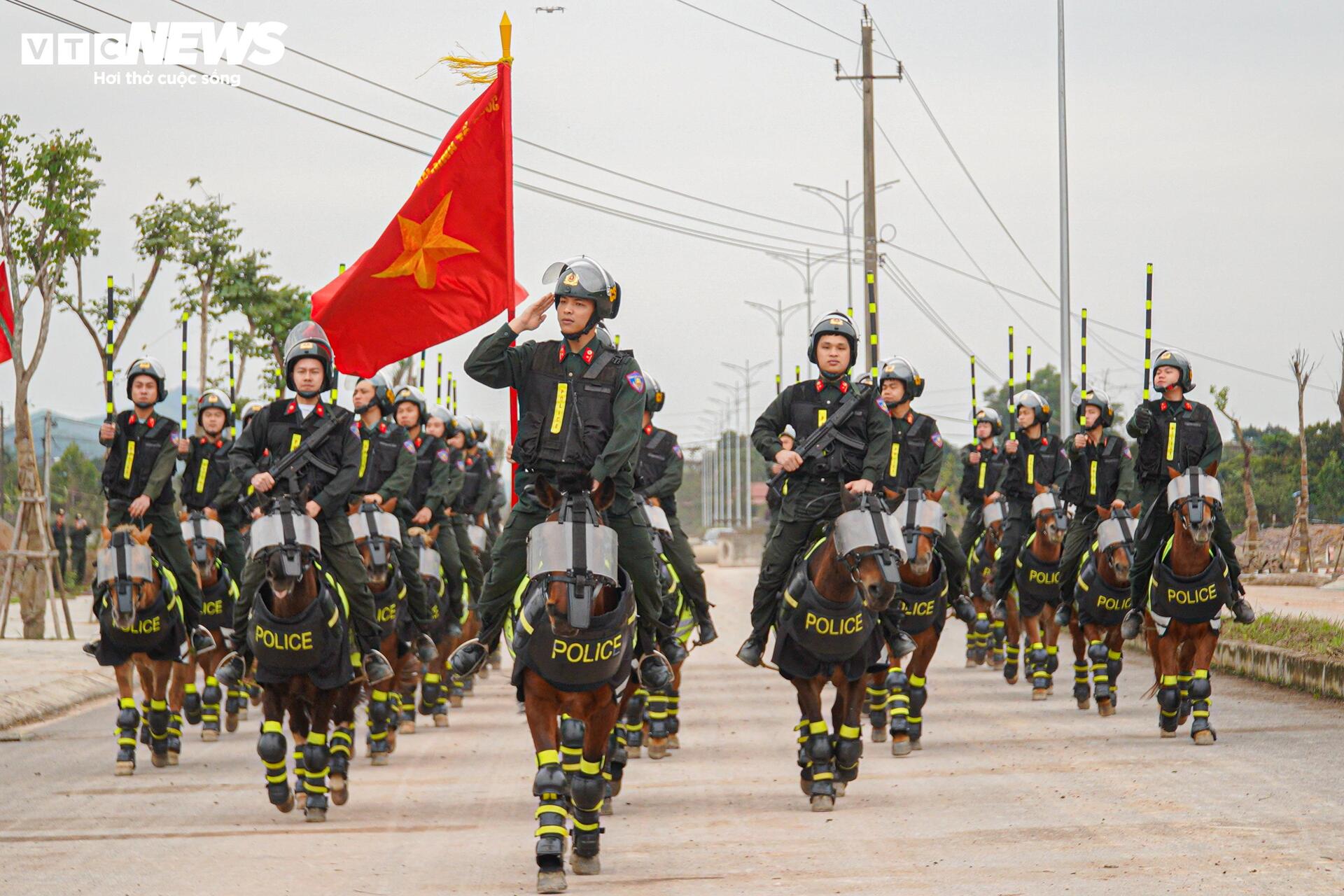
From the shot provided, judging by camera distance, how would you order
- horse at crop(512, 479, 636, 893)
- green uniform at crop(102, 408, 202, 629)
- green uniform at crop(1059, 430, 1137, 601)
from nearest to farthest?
horse at crop(512, 479, 636, 893), green uniform at crop(102, 408, 202, 629), green uniform at crop(1059, 430, 1137, 601)

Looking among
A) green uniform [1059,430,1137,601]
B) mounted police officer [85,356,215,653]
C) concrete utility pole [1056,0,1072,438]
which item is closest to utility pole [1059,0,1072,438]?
concrete utility pole [1056,0,1072,438]

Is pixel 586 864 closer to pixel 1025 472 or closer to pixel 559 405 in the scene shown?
pixel 559 405

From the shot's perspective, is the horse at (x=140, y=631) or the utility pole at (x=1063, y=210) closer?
the horse at (x=140, y=631)

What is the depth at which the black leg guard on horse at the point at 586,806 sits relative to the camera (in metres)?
9.88

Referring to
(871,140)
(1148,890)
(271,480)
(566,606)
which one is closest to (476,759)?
(271,480)

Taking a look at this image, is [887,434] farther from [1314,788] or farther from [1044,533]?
[1044,533]

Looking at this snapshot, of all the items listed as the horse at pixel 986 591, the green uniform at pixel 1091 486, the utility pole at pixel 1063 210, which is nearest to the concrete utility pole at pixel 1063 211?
the utility pole at pixel 1063 210

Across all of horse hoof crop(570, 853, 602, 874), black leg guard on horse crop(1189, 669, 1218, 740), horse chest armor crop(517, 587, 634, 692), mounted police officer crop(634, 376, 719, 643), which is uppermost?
mounted police officer crop(634, 376, 719, 643)

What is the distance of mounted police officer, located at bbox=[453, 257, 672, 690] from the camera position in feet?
33.2

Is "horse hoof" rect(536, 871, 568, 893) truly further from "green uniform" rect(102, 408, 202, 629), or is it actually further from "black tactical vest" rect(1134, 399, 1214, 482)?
"black tactical vest" rect(1134, 399, 1214, 482)

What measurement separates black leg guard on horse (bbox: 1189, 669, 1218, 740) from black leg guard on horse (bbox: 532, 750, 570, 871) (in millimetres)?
6684

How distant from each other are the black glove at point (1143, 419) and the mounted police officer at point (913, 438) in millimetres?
1769

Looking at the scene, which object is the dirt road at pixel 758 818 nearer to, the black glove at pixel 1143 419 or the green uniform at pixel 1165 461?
the green uniform at pixel 1165 461

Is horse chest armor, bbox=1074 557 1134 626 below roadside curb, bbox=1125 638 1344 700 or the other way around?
the other way around
